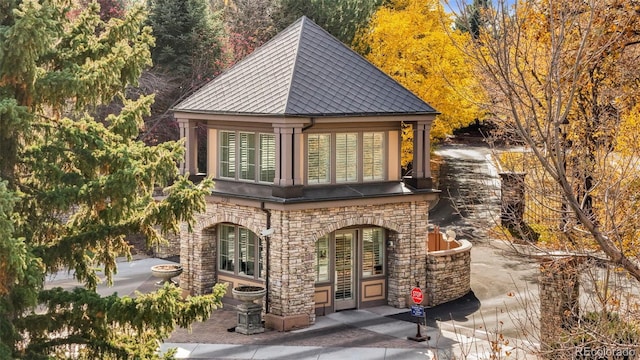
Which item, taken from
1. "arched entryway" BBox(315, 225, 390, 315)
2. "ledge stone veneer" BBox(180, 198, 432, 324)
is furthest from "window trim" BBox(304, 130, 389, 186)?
"arched entryway" BBox(315, 225, 390, 315)

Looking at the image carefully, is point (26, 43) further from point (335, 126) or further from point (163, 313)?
point (335, 126)

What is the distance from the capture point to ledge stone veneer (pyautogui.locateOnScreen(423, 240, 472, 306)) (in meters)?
28.0

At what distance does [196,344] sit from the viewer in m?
23.9

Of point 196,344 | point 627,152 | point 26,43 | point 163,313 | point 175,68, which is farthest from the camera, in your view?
point 175,68

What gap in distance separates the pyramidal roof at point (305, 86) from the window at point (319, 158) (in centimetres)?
118

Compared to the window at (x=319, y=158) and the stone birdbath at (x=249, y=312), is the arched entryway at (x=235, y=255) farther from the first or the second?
the window at (x=319, y=158)

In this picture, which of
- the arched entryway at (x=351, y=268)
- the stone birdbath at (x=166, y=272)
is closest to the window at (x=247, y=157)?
the arched entryway at (x=351, y=268)

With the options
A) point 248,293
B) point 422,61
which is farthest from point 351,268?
point 422,61

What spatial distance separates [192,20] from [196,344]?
2424 cm

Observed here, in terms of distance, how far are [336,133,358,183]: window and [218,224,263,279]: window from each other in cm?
334

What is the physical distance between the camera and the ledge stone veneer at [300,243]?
2542 centimetres

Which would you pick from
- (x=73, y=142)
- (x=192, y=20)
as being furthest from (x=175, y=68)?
(x=73, y=142)

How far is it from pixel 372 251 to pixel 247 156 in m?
4.95

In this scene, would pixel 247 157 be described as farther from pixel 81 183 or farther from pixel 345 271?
pixel 81 183
